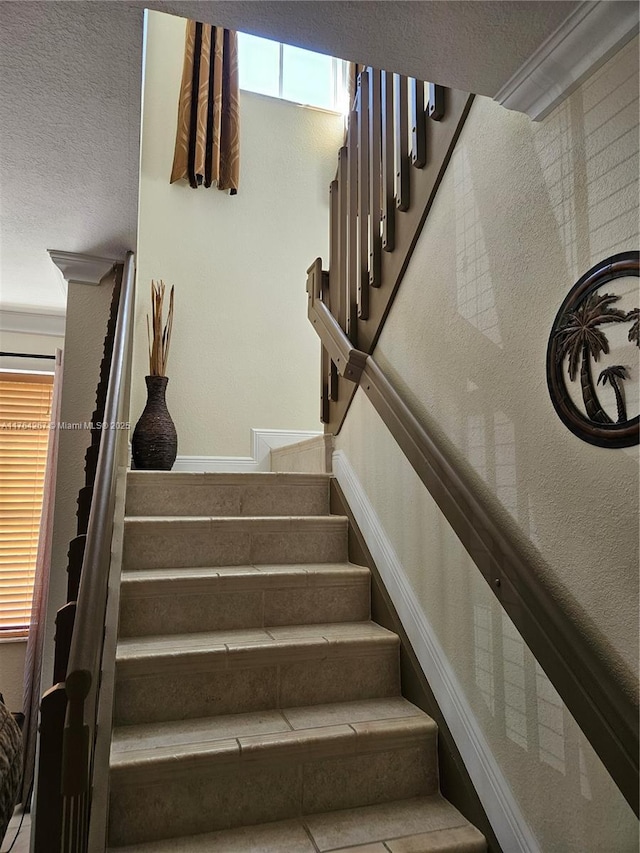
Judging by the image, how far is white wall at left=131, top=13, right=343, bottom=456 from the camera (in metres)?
3.97

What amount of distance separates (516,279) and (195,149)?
10.3ft

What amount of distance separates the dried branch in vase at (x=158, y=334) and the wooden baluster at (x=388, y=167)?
1.69 metres

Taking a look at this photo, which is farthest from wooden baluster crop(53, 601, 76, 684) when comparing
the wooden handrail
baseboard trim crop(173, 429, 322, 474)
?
baseboard trim crop(173, 429, 322, 474)

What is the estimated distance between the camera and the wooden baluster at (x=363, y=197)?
253 centimetres

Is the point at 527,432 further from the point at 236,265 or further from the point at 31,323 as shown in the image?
the point at 31,323


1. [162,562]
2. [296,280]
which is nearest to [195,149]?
[296,280]

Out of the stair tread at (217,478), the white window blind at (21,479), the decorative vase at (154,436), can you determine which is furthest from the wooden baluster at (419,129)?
the white window blind at (21,479)

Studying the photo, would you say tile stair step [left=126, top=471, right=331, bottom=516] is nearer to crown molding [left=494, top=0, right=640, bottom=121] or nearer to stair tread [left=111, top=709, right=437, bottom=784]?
stair tread [left=111, top=709, right=437, bottom=784]

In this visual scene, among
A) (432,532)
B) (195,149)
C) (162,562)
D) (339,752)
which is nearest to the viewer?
(339,752)

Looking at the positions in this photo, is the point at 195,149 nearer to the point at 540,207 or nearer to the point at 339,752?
the point at 540,207

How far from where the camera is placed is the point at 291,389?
4.21 metres

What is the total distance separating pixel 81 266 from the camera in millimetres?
3004

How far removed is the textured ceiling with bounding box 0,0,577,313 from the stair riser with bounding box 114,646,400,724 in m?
1.69

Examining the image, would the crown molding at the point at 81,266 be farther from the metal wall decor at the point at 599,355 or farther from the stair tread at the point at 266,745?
the metal wall decor at the point at 599,355
